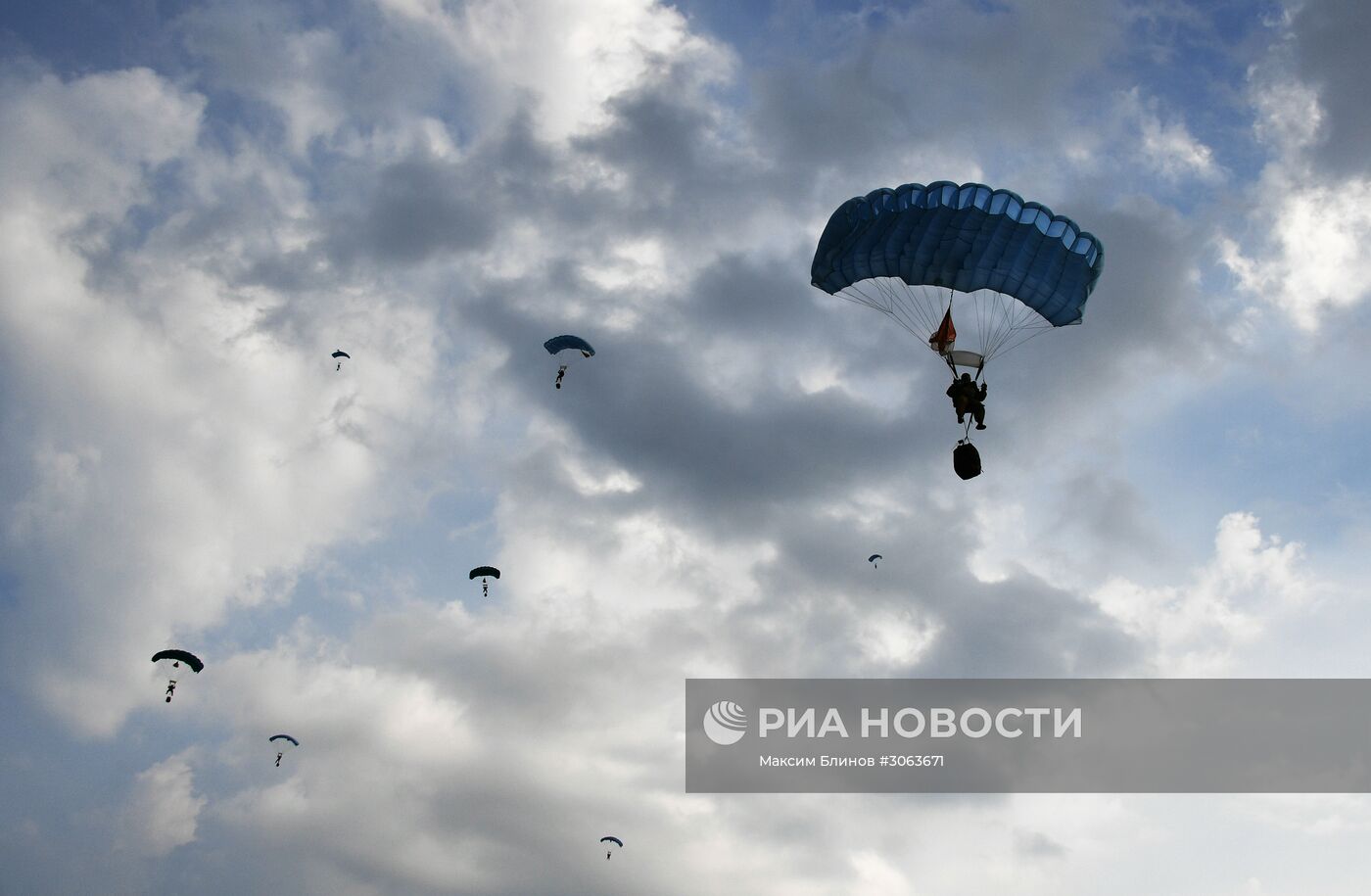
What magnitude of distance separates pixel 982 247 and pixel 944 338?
10.7ft

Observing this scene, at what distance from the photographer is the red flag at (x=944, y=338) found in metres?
30.5

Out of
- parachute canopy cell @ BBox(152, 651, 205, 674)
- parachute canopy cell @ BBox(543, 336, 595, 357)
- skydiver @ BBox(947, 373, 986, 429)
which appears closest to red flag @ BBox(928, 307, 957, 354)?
skydiver @ BBox(947, 373, 986, 429)

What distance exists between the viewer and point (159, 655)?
4378 cm

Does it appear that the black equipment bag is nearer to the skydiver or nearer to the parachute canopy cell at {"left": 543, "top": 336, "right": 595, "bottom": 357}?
the skydiver

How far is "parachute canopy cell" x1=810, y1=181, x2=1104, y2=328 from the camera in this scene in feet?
92.9

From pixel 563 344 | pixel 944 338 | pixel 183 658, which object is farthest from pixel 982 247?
pixel 183 658

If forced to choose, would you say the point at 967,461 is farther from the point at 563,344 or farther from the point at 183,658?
the point at 183,658

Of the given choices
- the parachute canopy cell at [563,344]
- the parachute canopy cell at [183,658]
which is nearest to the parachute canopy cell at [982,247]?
the parachute canopy cell at [563,344]

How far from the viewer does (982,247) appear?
28.5 m

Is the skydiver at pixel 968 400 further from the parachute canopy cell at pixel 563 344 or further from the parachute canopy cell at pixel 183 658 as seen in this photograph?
the parachute canopy cell at pixel 183 658

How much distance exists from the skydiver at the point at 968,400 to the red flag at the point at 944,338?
1.63 m

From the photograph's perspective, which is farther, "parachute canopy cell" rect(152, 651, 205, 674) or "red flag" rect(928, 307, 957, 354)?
"parachute canopy cell" rect(152, 651, 205, 674)

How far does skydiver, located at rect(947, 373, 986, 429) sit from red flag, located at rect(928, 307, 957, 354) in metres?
1.63

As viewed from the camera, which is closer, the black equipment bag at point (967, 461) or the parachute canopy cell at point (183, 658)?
the black equipment bag at point (967, 461)
